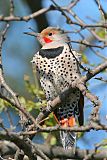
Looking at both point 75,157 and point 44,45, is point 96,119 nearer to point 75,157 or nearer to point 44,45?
point 75,157

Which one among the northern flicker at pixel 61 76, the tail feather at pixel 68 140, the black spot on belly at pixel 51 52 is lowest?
the tail feather at pixel 68 140

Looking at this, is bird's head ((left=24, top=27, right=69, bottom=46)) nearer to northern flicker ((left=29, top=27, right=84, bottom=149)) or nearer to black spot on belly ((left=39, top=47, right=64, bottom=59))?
northern flicker ((left=29, top=27, right=84, bottom=149))

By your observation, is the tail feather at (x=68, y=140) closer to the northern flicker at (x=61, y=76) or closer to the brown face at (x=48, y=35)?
the northern flicker at (x=61, y=76)

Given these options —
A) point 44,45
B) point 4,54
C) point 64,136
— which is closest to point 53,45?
point 44,45

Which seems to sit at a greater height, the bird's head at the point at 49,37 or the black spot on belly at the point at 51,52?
the bird's head at the point at 49,37

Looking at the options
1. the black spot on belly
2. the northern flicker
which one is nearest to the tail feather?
the northern flicker

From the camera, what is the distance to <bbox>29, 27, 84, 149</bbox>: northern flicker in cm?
514

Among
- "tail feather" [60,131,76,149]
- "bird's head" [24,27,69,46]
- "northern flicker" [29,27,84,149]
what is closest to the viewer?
"tail feather" [60,131,76,149]

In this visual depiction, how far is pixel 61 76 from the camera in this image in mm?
5188

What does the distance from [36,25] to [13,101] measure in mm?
4301

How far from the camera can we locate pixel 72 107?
5.43m

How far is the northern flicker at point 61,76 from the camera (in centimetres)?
514

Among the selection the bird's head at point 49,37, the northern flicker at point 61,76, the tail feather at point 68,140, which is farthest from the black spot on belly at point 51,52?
the tail feather at point 68,140

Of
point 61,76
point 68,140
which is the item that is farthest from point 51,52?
point 68,140
